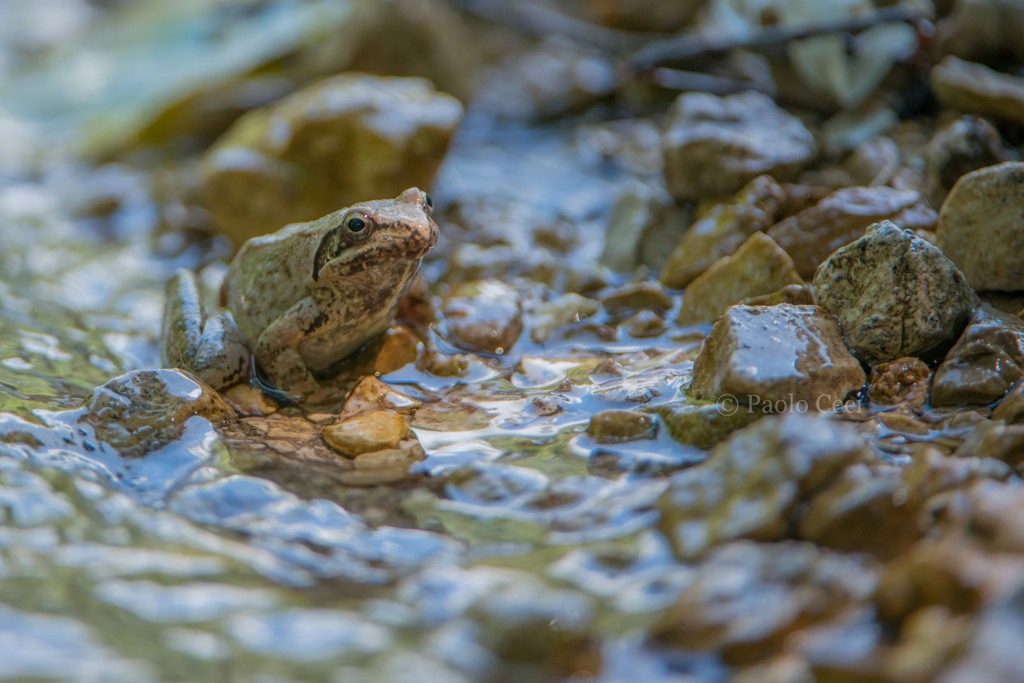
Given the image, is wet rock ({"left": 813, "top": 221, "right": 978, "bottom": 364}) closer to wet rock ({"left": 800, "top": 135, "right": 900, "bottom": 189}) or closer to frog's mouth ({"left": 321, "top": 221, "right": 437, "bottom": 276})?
wet rock ({"left": 800, "top": 135, "right": 900, "bottom": 189})

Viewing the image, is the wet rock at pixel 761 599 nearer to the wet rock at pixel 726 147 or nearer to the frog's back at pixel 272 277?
the frog's back at pixel 272 277

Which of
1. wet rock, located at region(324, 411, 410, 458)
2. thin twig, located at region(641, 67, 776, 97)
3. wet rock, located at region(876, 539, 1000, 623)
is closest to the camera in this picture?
wet rock, located at region(876, 539, 1000, 623)

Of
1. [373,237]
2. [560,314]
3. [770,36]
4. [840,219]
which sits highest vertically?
[770,36]

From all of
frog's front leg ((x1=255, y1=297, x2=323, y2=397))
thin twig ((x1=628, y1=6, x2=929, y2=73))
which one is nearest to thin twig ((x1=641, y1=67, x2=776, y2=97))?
thin twig ((x1=628, y1=6, x2=929, y2=73))

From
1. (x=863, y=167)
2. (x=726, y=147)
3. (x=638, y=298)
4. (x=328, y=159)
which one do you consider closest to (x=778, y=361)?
(x=638, y=298)

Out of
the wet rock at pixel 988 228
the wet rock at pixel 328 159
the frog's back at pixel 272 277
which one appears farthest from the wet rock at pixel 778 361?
the wet rock at pixel 328 159

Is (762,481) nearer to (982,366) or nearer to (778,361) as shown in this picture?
(778,361)
